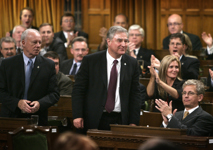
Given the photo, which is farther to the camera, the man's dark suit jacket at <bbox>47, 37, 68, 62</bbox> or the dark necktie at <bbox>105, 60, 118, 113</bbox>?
the man's dark suit jacket at <bbox>47, 37, 68, 62</bbox>

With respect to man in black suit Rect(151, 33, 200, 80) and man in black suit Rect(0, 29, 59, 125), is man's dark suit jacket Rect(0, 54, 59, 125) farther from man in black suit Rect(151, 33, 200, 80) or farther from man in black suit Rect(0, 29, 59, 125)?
man in black suit Rect(151, 33, 200, 80)

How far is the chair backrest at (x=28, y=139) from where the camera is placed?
8.66 ft

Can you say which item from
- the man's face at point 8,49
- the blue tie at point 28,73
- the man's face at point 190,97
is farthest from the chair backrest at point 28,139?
the man's face at point 8,49

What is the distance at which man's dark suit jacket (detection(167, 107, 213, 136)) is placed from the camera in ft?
10.7

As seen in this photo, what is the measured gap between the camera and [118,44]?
334 centimetres

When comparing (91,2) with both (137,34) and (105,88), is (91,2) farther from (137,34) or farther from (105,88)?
(105,88)

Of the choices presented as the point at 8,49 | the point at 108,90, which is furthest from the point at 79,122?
the point at 8,49

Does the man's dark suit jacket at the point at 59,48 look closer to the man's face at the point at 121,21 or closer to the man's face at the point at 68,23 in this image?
the man's face at the point at 68,23

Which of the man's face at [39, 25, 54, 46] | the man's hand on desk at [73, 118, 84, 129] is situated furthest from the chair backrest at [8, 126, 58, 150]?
the man's face at [39, 25, 54, 46]

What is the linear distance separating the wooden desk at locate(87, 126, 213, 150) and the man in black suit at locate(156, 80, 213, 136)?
48 centimetres

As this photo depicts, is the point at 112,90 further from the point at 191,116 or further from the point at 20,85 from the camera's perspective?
the point at 20,85

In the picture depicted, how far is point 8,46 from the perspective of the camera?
17.9 feet

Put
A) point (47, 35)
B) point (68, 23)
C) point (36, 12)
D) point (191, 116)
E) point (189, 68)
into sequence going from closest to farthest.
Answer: point (191, 116), point (189, 68), point (47, 35), point (68, 23), point (36, 12)

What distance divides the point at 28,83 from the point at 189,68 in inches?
91.0
